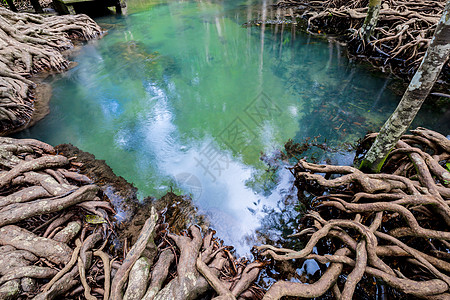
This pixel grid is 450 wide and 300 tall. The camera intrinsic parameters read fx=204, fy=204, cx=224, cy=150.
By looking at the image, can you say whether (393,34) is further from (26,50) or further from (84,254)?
(26,50)

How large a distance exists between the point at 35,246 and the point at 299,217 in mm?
2973

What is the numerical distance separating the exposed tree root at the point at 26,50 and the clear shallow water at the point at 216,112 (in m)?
0.52

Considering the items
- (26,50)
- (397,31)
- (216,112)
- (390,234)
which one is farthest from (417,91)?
(26,50)

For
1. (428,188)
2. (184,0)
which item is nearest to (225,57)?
(428,188)

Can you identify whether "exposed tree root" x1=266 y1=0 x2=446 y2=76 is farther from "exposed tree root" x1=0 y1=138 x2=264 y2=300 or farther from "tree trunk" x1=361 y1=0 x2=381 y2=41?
"exposed tree root" x1=0 y1=138 x2=264 y2=300

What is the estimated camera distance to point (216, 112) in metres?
4.67

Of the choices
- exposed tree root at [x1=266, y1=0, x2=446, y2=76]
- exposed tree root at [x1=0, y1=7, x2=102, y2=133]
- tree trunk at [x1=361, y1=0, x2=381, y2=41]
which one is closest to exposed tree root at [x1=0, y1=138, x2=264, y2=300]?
exposed tree root at [x1=0, y1=7, x2=102, y2=133]

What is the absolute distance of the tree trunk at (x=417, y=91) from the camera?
168 centimetres

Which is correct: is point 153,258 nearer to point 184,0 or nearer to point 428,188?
point 428,188

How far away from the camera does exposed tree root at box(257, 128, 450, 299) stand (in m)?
1.63

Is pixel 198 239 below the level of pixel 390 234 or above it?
below

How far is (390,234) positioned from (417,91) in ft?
4.51

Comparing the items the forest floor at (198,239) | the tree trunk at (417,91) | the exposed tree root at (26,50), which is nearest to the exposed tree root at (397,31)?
the forest floor at (198,239)

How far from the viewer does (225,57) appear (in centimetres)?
699
